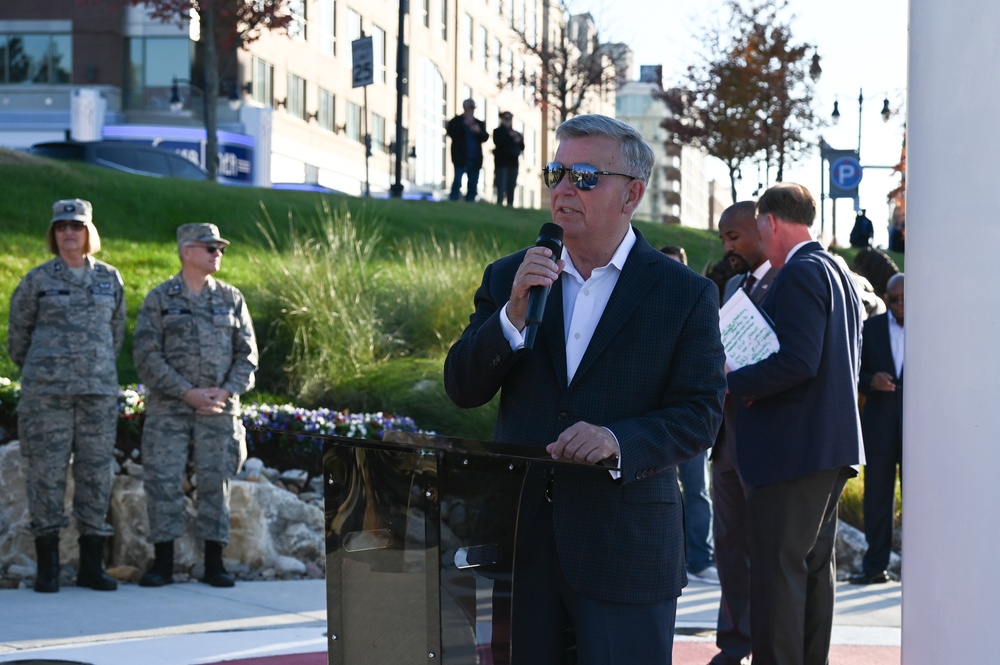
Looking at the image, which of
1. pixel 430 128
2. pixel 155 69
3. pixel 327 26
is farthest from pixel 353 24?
pixel 155 69

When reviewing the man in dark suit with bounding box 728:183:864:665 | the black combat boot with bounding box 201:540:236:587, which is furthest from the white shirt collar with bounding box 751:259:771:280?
the black combat boot with bounding box 201:540:236:587

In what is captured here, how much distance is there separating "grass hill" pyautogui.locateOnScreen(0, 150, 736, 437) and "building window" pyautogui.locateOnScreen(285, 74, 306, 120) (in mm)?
33314

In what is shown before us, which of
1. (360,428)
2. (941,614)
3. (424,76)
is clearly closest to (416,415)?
(360,428)

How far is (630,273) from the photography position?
3.66 metres

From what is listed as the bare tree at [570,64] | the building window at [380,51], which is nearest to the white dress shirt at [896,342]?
the bare tree at [570,64]

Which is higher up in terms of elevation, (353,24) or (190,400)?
(353,24)

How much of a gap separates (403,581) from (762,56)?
115 ft

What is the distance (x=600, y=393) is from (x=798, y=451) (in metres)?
2.04

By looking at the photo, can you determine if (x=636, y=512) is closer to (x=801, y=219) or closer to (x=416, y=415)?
(x=801, y=219)

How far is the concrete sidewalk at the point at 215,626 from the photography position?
20.3ft

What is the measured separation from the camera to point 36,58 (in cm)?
4894

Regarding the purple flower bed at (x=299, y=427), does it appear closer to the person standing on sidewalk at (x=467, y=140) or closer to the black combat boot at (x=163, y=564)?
the black combat boot at (x=163, y=564)

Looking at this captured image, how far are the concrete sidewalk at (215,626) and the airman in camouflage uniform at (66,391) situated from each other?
14.8 inches

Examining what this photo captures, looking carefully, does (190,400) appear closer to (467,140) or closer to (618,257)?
(618,257)
